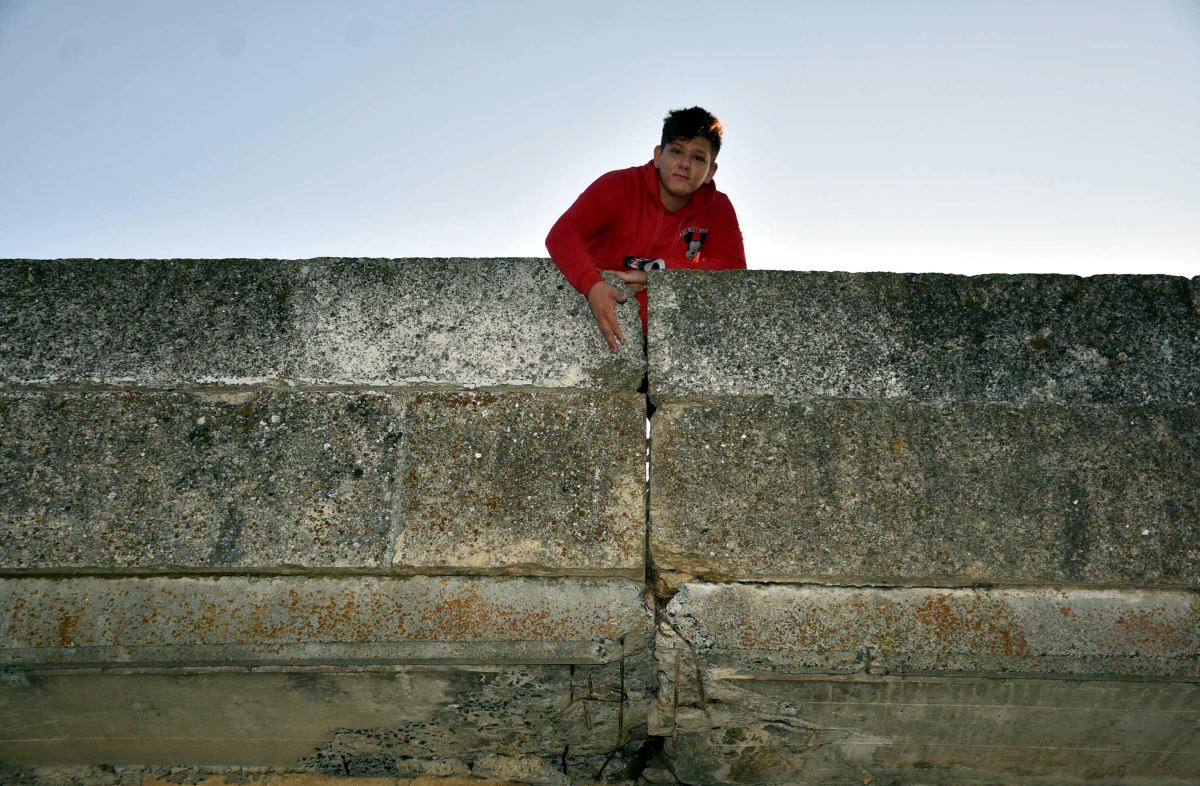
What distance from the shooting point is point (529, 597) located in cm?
217

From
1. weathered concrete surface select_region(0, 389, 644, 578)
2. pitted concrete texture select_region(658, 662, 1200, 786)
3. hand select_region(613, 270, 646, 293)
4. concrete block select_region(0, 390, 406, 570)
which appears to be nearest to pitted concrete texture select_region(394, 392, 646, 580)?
weathered concrete surface select_region(0, 389, 644, 578)

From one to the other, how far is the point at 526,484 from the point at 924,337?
49.2 inches

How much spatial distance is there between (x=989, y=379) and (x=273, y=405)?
2.10m

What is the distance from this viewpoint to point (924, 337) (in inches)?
91.6

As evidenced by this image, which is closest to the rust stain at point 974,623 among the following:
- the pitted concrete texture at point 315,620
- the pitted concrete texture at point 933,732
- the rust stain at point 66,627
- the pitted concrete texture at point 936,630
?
the pitted concrete texture at point 936,630

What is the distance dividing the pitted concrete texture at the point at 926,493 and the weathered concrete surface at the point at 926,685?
0.28 feet

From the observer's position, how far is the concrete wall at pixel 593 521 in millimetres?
2160

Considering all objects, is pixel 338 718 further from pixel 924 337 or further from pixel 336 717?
pixel 924 337

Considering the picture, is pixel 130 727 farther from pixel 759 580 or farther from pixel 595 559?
pixel 759 580

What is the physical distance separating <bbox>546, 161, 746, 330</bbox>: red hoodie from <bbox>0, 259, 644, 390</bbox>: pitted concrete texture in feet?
1.10

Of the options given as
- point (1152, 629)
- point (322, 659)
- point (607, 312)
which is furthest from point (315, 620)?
point (1152, 629)

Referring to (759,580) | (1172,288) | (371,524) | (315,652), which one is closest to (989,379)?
(1172,288)

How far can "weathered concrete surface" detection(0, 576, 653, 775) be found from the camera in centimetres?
214

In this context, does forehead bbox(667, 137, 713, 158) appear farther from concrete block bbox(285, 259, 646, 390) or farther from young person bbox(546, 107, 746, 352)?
concrete block bbox(285, 259, 646, 390)
